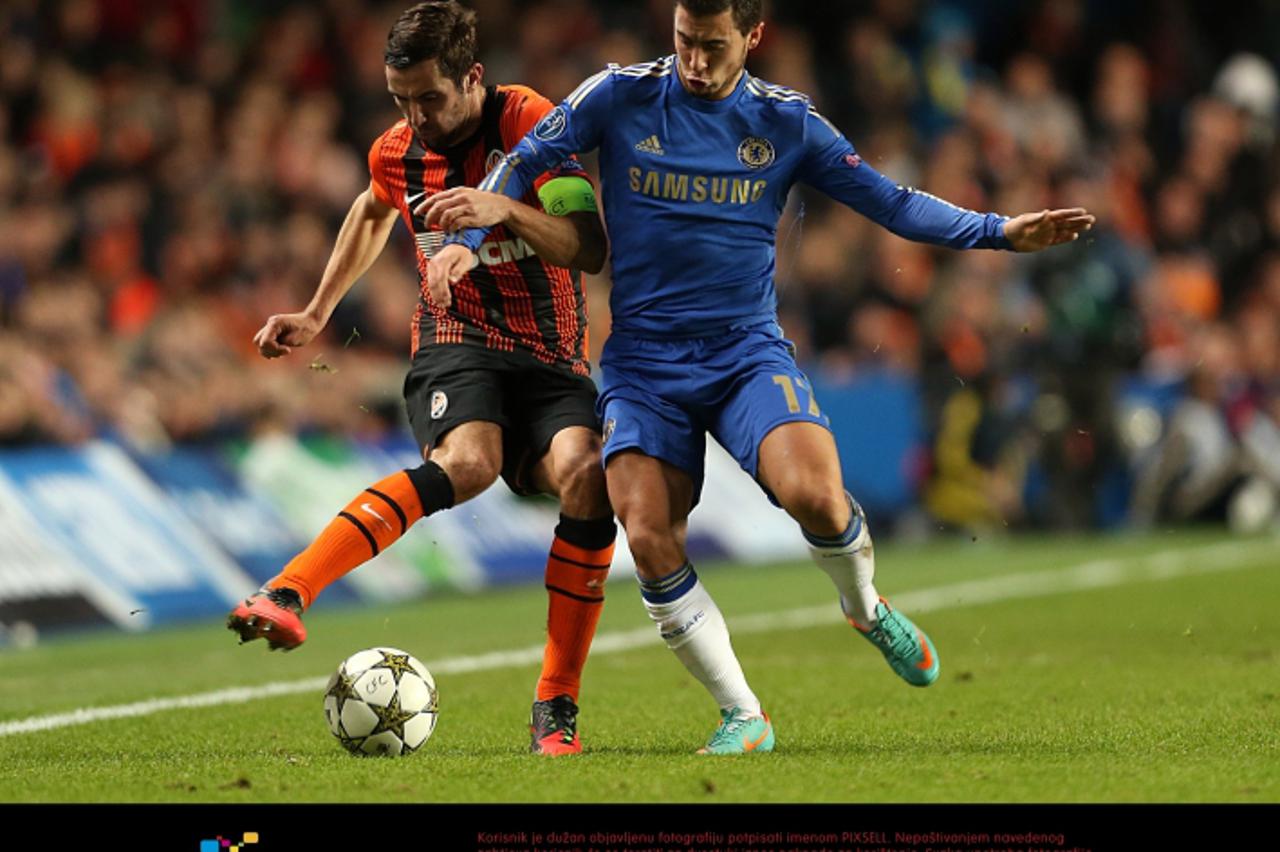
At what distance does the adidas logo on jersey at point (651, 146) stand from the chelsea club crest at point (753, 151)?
250mm

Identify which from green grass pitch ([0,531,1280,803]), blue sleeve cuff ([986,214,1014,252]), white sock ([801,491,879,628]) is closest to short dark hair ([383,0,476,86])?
blue sleeve cuff ([986,214,1014,252])

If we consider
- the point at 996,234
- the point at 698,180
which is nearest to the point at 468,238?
the point at 698,180

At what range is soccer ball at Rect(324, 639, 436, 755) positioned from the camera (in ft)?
21.2

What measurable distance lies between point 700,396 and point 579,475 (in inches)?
19.3

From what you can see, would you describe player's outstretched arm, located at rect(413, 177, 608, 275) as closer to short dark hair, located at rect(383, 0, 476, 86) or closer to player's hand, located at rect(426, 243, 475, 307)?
player's hand, located at rect(426, 243, 475, 307)

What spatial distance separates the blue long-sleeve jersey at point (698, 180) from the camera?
6617mm

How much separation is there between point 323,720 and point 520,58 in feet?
40.7

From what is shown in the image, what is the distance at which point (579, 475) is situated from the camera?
6.77 meters

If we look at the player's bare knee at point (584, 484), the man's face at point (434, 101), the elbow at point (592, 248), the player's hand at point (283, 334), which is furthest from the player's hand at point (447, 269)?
Answer: the player's hand at point (283, 334)

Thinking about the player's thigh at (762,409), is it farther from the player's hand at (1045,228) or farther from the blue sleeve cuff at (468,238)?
the blue sleeve cuff at (468,238)

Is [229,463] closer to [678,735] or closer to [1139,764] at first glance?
[678,735]

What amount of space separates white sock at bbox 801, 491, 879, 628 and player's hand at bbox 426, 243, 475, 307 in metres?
1.36

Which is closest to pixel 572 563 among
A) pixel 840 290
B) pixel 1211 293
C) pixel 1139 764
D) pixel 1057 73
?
pixel 1139 764

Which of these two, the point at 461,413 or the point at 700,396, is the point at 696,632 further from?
the point at 461,413
